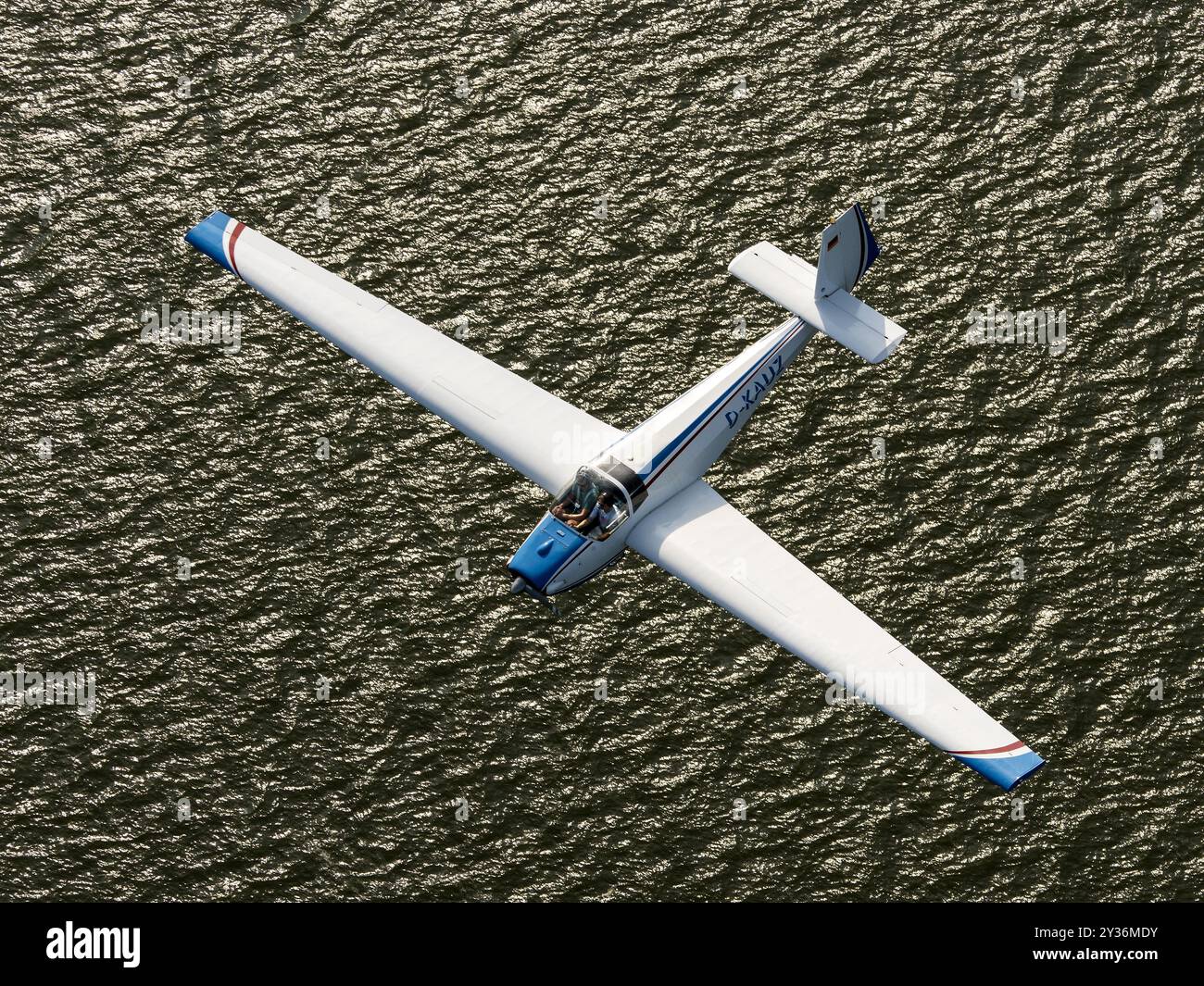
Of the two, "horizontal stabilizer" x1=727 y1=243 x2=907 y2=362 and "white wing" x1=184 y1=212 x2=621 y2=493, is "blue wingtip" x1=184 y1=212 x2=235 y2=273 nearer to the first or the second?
"white wing" x1=184 y1=212 x2=621 y2=493

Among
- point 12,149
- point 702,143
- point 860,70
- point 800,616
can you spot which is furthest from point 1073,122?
point 12,149

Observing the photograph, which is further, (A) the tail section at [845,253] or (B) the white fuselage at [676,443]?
(A) the tail section at [845,253]

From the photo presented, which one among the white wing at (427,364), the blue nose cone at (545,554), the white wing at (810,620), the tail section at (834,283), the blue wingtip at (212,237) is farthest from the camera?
the blue wingtip at (212,237)

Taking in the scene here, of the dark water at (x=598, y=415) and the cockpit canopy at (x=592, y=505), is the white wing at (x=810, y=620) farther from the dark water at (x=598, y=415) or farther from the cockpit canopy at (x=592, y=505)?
the dark water at (x=598, y=415)

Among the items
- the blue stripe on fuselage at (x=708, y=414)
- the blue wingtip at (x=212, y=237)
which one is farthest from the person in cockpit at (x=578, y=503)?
the blue wingtip at (x=212, y=237)

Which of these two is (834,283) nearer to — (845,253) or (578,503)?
(845,253)

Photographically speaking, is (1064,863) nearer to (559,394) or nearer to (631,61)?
(559,394)
